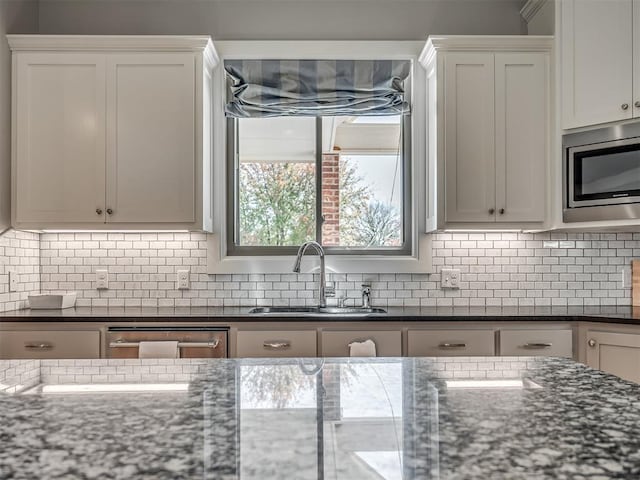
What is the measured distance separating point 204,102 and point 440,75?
4.44ft

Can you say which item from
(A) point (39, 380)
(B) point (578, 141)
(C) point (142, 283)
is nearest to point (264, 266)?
(C) point (142, 283)

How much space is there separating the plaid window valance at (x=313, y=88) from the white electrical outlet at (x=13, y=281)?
5.09ft

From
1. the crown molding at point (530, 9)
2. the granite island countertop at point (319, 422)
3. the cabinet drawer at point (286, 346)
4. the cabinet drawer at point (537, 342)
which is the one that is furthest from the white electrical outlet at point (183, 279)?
the crown molding at point (530, 9)

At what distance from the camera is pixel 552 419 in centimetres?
77

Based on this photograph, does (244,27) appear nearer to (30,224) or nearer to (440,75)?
(440,75)

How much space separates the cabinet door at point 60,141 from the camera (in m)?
2.98

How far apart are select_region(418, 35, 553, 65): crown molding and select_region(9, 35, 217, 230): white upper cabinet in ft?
4.34

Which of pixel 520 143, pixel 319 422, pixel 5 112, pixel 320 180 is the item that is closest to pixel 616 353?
pixel 520 143

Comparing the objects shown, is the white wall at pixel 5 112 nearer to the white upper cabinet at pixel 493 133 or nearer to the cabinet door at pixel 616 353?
the white upper cabinet at pixel 493 133

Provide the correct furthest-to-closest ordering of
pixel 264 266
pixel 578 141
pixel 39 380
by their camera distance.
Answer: pixel 264 266 < pixel 578 141 < pixel 39 380

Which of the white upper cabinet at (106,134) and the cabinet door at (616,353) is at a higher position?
the white upper cabinet at (106,134)

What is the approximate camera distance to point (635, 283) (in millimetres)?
3326

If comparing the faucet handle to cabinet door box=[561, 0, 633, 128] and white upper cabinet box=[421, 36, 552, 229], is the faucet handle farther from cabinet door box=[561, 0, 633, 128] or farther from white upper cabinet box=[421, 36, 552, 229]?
cabinet door box=[561, 0, 633, 128]

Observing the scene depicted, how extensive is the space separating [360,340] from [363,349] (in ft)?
0.36
